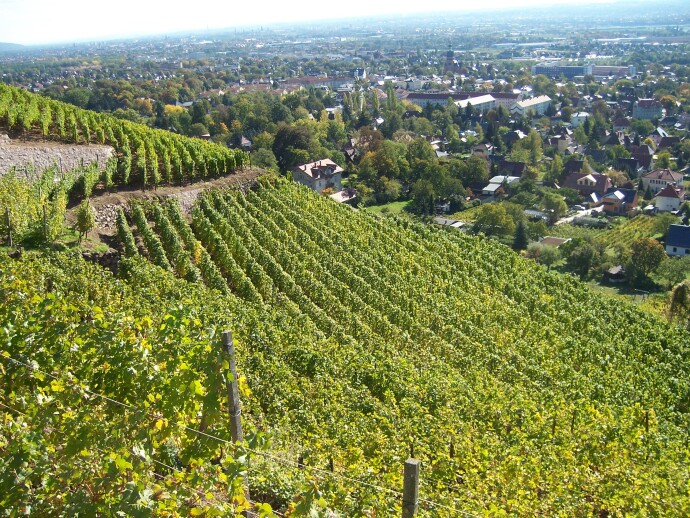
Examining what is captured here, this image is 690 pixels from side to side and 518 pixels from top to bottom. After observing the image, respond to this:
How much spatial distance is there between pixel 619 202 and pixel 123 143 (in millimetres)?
39396

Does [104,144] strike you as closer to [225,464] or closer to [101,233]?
[101,233]

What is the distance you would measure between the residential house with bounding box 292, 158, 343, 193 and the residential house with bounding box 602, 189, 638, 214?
68.0 ft

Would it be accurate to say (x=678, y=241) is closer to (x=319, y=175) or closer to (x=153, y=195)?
(x=319, y=175)

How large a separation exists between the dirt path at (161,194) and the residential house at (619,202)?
3328 cm

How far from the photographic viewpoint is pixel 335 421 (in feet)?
34.0

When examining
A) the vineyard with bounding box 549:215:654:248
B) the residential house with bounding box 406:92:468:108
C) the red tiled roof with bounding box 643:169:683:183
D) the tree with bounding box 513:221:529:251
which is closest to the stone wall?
the tree with bounding box 513:221:529:251

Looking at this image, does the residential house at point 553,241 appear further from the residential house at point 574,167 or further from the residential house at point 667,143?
the residential house at point 667,143

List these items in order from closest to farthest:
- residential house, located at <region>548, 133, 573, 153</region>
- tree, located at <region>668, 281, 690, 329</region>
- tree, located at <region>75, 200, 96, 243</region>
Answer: tree, located at <region>75, 200, 96, 243</region>
tree, located at <region>668, 281, 690, 329</region>
residential house, located at <region>548, 133, 573, 153</region>

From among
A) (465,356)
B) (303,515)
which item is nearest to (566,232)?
(465,356)

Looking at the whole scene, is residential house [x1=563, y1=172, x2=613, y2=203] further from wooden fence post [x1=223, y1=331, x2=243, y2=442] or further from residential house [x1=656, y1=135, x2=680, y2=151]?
wooden fence post [x1=223, y1=331, x2=243, y2=442]

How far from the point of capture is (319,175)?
4778 cm

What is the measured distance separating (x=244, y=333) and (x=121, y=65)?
7311 inches

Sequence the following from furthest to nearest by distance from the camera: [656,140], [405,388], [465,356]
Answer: [656,140] → [465,356] → [405,388]

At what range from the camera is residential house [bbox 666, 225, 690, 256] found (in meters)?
39.6
